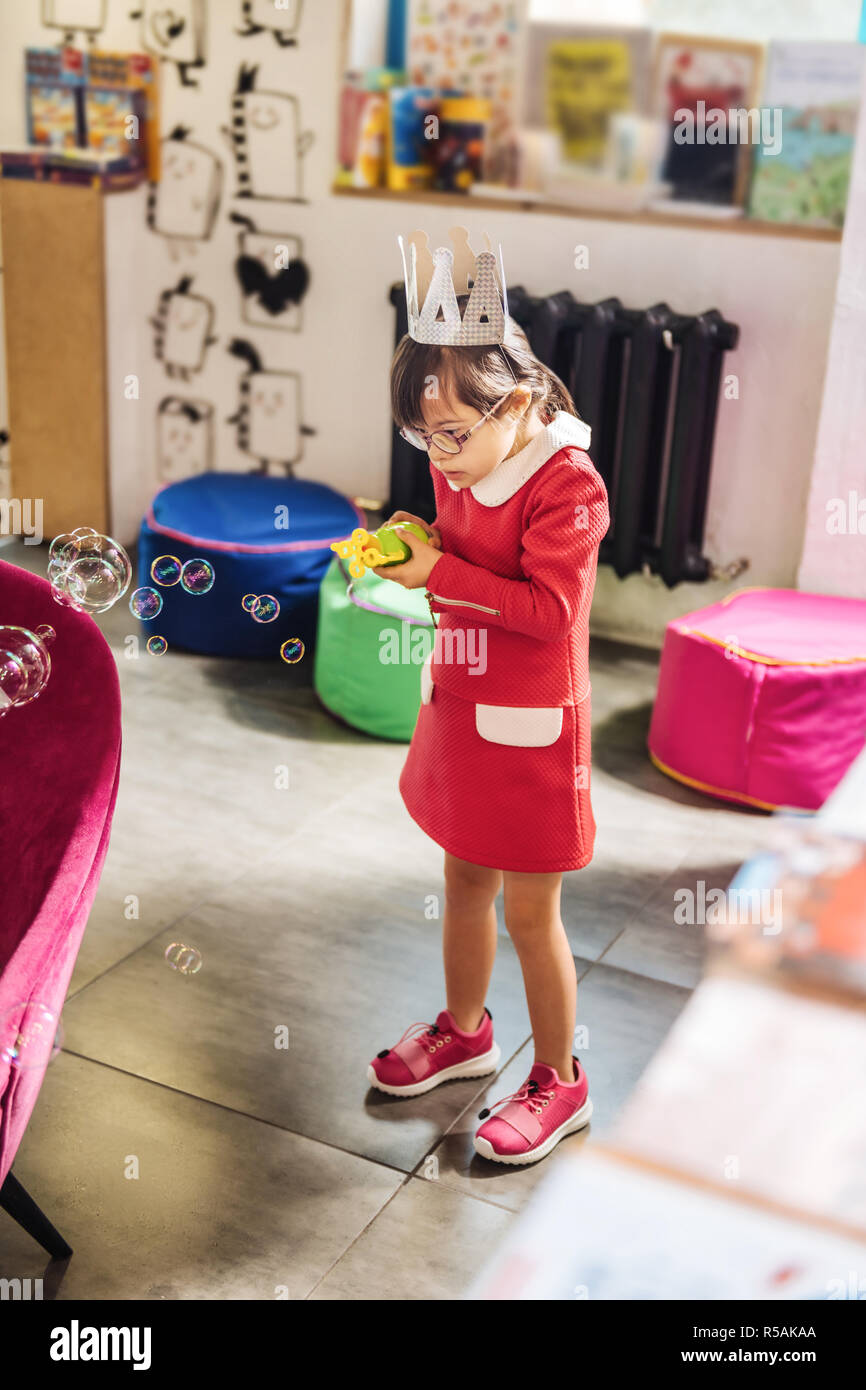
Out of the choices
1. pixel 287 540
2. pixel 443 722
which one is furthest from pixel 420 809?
pixel 287 540

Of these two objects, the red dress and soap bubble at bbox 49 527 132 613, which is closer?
the red dress

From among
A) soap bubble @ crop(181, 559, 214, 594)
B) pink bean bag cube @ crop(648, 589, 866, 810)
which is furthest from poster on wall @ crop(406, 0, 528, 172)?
soap bubble @ crop(181, 559, 214, 594)

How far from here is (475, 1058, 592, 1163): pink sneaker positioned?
190 centimetres

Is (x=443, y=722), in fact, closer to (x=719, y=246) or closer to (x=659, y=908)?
(x=659, y=908)

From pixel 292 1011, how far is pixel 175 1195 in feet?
1.47

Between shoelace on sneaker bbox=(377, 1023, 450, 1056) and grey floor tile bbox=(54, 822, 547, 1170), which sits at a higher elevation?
shoelace on sneaker bbox=(377, 1023, 450, 1056)

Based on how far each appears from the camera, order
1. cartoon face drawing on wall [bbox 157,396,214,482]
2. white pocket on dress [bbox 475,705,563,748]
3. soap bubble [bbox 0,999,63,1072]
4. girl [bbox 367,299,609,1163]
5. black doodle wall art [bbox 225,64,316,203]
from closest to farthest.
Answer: soap bubble [bbox 0,999,63,1072] < girl [bbox 367,299,609,1163] < white pocket on dress [bbox 475,705,563,748] < black doodle wall art [bbox 225,64,316,203] < cartoon face drawing on wall [bbox 157,396,214,482]

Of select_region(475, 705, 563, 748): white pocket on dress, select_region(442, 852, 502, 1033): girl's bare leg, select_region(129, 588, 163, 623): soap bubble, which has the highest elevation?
select_region(129, 588, 163, 623): soap bubble

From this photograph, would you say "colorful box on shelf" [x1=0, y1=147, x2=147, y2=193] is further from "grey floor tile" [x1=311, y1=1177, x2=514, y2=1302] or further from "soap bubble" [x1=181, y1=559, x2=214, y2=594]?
"grey floor tile" [x1=311, y1=1177, x2=514, y2=1302]

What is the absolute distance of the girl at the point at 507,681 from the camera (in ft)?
5.40

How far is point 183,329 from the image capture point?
421 cm

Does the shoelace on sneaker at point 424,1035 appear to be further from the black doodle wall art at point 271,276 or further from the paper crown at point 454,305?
the black doodle wall art at point 271,276

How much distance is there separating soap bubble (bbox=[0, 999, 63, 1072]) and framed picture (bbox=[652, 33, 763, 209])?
283 centimetres

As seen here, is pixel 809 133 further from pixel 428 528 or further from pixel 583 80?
pixel 428 528
